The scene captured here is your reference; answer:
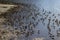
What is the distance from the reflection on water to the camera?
7.82ft

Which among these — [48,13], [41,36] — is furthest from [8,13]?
[41,36]

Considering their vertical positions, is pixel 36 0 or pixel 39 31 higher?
pixel 36 0

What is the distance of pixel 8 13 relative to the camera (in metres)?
3.44

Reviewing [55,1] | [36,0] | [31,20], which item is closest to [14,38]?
[31,20]

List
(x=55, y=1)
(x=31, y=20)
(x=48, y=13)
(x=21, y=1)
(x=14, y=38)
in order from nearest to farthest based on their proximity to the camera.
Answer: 1. (x=14, y=38)
2. (x=31, y=20)
3. (x=48, y=13)
4. (x=55, y=1)
5. (x=21, y=1)

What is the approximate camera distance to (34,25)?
9.02ft

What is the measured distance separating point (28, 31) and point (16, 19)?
1.92 feet

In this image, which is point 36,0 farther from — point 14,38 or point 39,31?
point 14,38

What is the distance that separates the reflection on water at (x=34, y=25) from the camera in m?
2.38

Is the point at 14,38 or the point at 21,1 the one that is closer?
the point at 14,38

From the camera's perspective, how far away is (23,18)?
3107mm

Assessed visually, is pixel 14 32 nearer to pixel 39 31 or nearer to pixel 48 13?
pixel 39 31

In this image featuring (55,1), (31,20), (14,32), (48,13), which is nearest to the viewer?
(14,32)

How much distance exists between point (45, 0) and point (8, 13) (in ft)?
5.30
